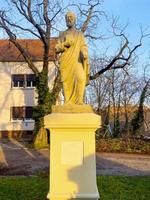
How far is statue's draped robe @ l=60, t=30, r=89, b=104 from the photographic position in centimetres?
821

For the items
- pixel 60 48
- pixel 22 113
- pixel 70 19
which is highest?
pixel 70 19

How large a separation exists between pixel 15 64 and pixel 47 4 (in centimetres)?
1479

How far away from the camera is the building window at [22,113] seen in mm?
40812

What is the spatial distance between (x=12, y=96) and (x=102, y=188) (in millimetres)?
30342

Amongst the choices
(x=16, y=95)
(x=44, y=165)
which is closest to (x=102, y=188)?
(x=44, y=165)

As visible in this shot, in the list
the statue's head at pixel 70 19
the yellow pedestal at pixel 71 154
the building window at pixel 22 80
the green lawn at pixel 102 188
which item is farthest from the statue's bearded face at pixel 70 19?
the building window at pixel 22 80

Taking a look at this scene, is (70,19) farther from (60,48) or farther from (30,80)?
(30,80)

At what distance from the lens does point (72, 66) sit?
825cm

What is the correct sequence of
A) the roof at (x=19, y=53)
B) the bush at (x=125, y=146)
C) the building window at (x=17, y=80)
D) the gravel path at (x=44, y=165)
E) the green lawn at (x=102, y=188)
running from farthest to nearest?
the building window at (x=17, y=80) → the roof at (x=19, y=53) → the bush at (x=125, y=146) → the gravel path at (x=44, y=165) → the green lawn at (x=102, y=188)

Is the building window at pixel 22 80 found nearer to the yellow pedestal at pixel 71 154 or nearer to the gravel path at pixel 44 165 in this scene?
the gravel path at pixel 44 165

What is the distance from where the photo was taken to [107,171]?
16219 millimetres

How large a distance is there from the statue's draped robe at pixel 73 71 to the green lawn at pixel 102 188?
3.55 metres

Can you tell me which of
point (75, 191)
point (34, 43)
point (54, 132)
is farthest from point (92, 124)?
point (34, 43)

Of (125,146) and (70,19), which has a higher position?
(70,19)
